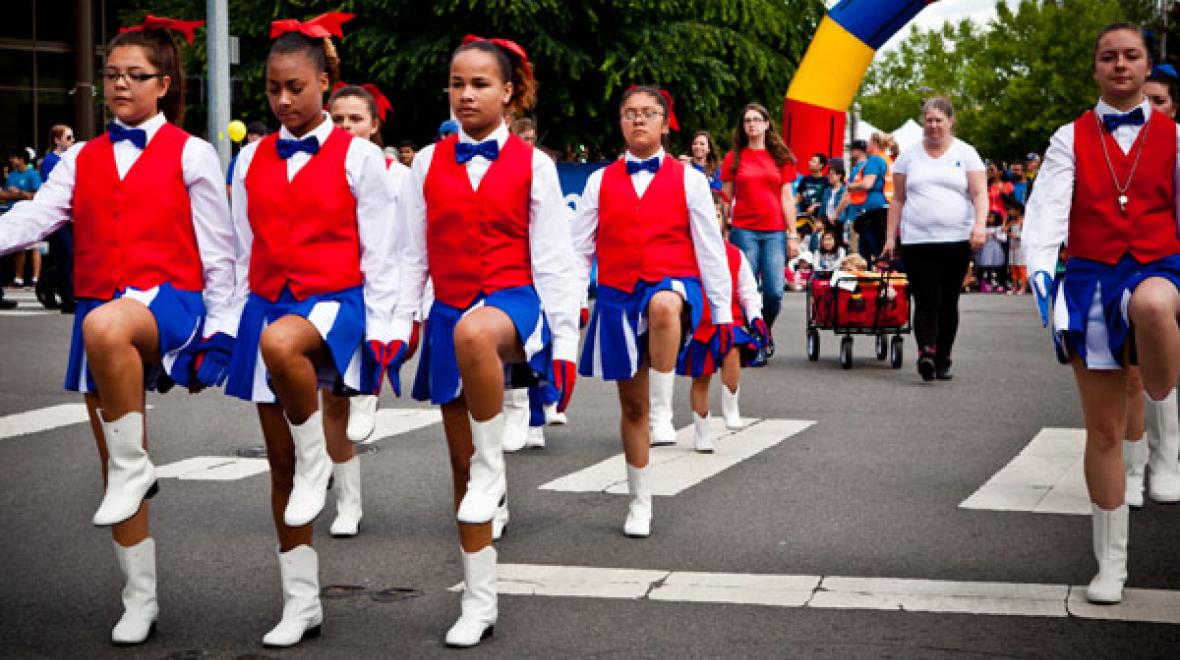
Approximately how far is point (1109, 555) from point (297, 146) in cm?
318

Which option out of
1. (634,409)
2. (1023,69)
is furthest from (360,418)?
(1023,69)

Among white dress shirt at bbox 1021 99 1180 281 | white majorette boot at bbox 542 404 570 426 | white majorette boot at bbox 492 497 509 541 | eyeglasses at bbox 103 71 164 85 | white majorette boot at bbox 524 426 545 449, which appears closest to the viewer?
eyeglasses at bbox 103 71 164 85

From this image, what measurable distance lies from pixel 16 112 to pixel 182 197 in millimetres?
35977

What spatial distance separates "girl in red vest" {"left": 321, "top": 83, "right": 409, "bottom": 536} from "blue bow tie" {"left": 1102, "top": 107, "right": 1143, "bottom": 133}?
104 inches

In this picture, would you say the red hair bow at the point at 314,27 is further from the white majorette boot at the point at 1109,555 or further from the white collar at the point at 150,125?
the white majorette boot at the point at 1109,555

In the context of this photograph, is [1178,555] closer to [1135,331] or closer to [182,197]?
[1135,331]

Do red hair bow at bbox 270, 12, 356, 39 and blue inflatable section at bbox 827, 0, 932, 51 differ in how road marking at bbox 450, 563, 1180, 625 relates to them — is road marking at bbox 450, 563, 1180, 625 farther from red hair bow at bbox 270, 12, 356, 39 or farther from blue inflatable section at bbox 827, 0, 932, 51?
blue inflatable section at bbox 827, 0, 932, 51

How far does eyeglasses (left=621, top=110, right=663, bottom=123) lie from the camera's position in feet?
25.6

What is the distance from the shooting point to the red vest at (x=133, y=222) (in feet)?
18.4

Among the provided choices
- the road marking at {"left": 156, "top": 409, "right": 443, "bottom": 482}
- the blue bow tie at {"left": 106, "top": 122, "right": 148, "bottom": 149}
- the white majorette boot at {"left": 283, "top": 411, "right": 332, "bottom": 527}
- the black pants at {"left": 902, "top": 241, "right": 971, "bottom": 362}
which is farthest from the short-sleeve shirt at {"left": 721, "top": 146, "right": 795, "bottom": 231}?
the white majorette boot at {"left": 283, "top": 411, "right": 332, "bottom": 527}


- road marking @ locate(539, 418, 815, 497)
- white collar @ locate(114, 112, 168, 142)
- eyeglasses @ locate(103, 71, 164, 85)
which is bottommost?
road marking @ locate(539, 418, 815, 497)

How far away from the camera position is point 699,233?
26.0 ft

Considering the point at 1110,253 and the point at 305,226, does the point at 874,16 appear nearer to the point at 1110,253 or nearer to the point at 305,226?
the point at 1110,253

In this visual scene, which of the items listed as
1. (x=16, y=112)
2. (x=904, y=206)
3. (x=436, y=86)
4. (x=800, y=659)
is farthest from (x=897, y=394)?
(x=16, y=112)
